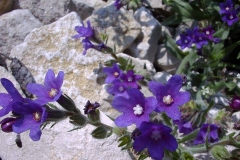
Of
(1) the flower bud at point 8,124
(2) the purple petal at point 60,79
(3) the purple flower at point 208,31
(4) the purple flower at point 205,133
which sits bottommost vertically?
(4) the purple flower at point 205,133

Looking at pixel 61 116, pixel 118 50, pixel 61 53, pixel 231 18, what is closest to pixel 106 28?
pixel 118 50

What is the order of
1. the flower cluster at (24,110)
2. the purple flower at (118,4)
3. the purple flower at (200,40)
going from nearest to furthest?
1. the flower cluster at (24,110)
2. the purple flower at (200,40)
3. the purple flower at (118,4)

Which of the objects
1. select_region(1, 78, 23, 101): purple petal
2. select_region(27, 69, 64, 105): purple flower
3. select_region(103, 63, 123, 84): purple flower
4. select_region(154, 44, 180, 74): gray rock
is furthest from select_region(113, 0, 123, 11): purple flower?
select_region(1, 78, 23, 101): purple petal

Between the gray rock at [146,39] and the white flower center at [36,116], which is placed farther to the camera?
the gray rock at [146,39]

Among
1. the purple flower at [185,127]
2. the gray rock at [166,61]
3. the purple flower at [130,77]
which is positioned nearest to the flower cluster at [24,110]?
the purple flower at [130,77]

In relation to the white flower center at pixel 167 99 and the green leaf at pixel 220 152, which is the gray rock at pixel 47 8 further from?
the green leaf at pixel 220 152

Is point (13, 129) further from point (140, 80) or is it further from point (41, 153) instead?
point (140, 80)

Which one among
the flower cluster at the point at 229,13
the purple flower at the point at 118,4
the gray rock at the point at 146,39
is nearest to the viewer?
the flower cluster at the point at 229,13
